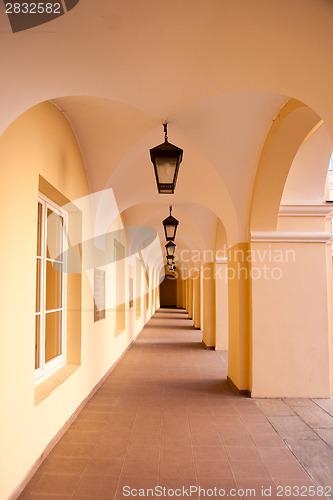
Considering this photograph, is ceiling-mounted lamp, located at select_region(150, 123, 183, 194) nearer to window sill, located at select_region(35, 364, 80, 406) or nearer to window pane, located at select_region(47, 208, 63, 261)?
window pane, located at select_region(47, 208, 63, 261)

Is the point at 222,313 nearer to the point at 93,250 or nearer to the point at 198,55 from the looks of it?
the point at 93,250

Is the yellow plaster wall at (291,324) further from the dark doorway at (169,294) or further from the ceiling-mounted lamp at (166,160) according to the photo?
the dark doorway at (169,294)

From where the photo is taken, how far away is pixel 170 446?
445cm

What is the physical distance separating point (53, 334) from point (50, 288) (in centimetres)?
62

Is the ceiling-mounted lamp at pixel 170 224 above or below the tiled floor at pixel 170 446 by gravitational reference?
above

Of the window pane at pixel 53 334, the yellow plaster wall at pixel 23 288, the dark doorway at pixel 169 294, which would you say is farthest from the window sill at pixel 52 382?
the dark doorway at pixel 169 294

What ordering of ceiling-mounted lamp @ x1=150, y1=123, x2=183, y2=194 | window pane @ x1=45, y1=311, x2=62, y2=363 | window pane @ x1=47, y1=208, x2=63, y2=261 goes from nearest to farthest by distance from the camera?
ceiling-mounted lamp @ x1=150, y1=123, x2=183, y2=194, window pane @ x1=47, y1=208, x2=63, y2=261, window pane @ x1=45, y1=311, x2=62, y2=363

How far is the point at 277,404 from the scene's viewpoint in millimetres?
6141

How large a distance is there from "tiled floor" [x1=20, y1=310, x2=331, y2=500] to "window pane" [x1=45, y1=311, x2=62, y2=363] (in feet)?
3.06

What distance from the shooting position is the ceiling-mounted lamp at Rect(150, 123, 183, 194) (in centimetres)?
425

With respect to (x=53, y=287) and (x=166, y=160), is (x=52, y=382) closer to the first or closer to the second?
(x=53, y=287)

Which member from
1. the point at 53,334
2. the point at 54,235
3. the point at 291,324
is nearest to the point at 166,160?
the point at 54,235

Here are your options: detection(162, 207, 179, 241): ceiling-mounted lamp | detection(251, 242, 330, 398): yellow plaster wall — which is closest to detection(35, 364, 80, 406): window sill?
detection(251, 242, 330, 398): yellow plaster wall

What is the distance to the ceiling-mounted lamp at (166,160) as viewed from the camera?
14.0 feet
